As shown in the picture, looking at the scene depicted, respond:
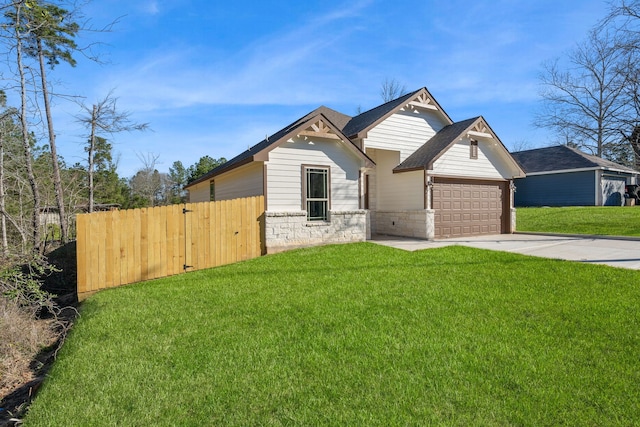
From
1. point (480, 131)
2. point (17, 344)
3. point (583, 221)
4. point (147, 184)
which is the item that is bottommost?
point (17, 344)

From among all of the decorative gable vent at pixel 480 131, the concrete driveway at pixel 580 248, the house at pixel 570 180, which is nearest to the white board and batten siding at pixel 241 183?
the concrete driveway at pixel 580 248

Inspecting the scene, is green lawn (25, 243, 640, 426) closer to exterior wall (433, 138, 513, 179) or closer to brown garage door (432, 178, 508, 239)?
brown garage door (432, 178, 508, 239)

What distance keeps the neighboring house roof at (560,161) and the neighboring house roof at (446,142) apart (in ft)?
41.7

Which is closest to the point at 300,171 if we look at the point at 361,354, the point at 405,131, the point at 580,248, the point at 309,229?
the point at 309,229

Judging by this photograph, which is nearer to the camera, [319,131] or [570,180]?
[319,131]

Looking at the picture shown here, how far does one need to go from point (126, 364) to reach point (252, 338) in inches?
54.3

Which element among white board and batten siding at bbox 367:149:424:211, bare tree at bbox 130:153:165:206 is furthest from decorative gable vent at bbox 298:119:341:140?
bare tree at bbox 130:153:165:206

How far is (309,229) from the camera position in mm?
10562

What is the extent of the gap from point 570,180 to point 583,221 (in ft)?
29.2

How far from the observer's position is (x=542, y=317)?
4.49 m

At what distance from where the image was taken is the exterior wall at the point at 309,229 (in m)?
9.88

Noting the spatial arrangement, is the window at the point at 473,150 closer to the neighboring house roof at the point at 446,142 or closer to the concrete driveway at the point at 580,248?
the neighboring house roof at the point at 446,142

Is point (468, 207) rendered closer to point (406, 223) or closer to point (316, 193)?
point (406, 223)

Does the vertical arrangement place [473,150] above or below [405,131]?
below
